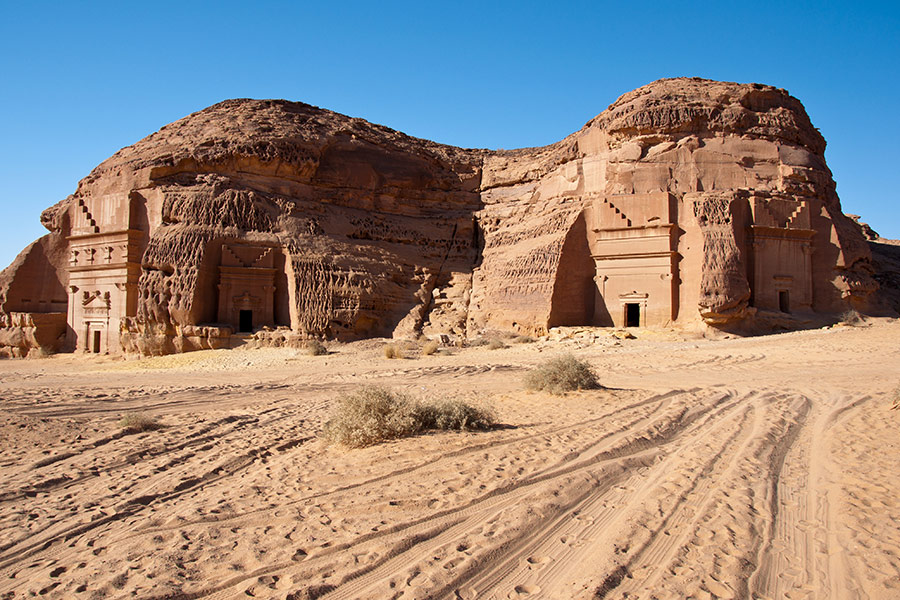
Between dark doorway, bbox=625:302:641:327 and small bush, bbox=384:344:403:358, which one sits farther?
dark doorway, bbox=625:302:641:327

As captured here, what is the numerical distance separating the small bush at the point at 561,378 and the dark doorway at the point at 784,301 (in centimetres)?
1471

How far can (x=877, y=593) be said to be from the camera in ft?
12.1

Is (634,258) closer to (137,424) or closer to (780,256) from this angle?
(780,256)

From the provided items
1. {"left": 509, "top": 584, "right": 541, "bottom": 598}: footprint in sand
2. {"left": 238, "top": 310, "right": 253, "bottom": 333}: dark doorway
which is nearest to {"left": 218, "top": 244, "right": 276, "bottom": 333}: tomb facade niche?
{"left": 238, "top": 310, "right": 253, "bottom": 333}: dark doorway

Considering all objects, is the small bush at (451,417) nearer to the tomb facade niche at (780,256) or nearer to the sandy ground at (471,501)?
the sandy ground at (471,501)

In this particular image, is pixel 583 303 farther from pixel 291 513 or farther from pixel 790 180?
→ pixel 291 513

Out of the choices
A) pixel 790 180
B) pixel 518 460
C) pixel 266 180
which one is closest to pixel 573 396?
pixel 518 460

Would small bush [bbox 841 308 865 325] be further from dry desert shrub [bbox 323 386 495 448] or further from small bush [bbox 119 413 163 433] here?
small bush [bbox 119 413 163 433]

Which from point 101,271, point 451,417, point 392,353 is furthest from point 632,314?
→ point 101,271

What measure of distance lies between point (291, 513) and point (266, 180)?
2480 cm

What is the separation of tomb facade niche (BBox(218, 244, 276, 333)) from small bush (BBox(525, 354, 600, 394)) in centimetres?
1708

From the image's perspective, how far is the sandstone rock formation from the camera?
73.2 ft

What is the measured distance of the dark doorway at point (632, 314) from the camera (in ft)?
75.4

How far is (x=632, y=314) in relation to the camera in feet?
76.4
